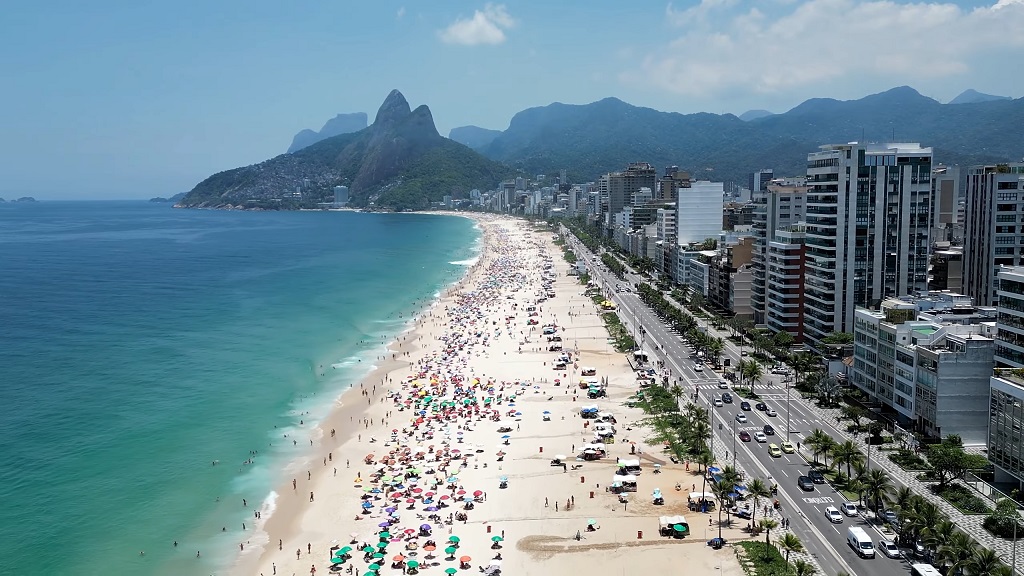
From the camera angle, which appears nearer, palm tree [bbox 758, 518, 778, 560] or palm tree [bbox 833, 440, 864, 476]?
palm tree [bbox 758, 518, 778, 560]

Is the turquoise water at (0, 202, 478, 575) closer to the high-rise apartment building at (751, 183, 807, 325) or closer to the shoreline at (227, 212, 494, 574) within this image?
the shoreline at (227, 212, 494, 574)

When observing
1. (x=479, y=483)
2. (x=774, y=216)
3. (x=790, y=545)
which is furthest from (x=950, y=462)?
(x=774, y=216)

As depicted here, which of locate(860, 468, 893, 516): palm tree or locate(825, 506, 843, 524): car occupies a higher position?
locate(860, 468, 893, 516): palm tree

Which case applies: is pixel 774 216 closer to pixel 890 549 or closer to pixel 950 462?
pixel 950 462

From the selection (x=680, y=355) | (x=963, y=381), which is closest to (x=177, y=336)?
(x=680, y=355)

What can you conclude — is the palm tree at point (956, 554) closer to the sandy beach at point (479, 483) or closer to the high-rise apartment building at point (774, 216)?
the sandy beach at point (479, 483)

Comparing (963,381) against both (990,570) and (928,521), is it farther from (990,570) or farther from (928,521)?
(990,570)

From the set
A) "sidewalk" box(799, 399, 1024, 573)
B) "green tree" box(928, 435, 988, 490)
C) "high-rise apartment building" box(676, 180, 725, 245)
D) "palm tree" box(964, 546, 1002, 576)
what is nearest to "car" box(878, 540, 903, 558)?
"sidewalk" box(799, 399, 1024, 573)
